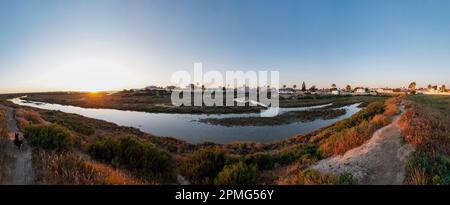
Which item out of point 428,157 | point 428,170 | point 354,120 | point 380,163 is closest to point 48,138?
point 380,163

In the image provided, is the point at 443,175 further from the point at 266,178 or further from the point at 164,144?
the point at 164,144

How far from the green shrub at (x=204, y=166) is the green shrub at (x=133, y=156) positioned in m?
0.89

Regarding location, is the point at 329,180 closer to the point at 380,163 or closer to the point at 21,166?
the point at 380,163

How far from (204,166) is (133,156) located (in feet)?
10.9

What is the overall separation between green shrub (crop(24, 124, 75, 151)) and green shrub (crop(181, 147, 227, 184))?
521 centimetres

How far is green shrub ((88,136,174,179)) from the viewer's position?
9922mm

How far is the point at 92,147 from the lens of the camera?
36.1 feet

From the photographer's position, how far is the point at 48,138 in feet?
30.4

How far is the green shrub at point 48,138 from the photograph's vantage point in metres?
9.01

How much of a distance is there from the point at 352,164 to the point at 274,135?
18994 millimetres

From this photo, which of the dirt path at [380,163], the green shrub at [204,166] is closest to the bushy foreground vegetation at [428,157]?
the dirt path at [380,163]

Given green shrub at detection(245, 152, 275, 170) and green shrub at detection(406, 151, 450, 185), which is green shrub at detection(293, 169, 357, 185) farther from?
green shrub at detection(245, 152, 275, 170)

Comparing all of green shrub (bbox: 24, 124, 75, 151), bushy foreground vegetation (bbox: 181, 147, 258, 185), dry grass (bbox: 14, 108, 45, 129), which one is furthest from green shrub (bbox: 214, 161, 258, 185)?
dry grass (bbox: 14, 108, 45, 129)

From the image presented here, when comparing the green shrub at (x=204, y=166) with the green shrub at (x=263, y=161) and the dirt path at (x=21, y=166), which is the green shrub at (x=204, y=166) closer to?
the green shrub at (x=263, y=161)
